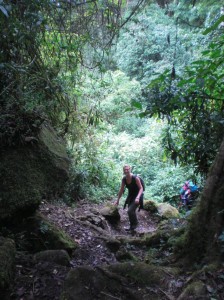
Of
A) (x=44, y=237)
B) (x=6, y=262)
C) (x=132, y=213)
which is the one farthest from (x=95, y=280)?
(x=132, y=213)

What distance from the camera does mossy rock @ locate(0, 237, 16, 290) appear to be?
279cm

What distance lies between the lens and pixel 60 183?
5.70 meters

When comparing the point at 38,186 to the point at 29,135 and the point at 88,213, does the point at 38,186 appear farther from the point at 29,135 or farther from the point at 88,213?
the point at 88,213

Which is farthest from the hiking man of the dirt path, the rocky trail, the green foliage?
the rocky trail

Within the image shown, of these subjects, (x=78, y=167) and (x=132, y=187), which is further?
(x=78, y=167)

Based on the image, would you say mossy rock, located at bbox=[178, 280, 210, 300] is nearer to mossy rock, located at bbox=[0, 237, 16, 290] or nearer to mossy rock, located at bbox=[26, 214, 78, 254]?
mossy rock, located at bbox=[0, 237, 16, 290]

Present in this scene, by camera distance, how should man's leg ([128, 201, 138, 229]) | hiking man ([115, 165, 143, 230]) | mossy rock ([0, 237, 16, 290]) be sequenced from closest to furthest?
mossy rock ([0, 237, 16, 290])
hiking man ([115, 165, 143, 230])
man's leg ([128, 201, 138, 229])

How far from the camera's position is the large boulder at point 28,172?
4.58 metres

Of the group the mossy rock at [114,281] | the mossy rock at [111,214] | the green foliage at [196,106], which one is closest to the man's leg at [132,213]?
the mossy rock at [111,214]

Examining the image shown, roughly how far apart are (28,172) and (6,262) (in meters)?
2.24

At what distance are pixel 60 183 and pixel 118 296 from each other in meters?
3.05

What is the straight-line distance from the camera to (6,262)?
2.98m

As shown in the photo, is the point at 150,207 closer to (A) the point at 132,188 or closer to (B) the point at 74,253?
Result: (A) the point at 132,188

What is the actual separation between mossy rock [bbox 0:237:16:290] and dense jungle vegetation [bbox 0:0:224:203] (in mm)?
2043
